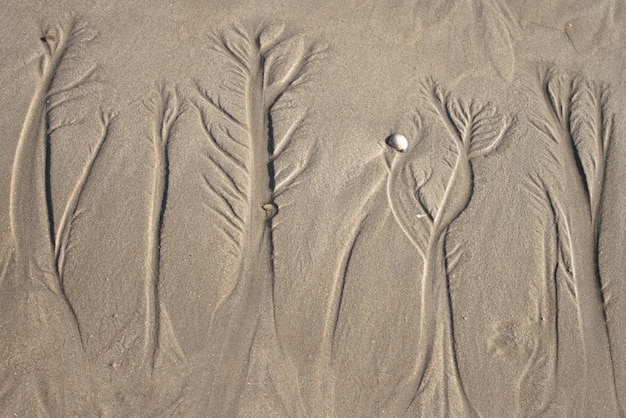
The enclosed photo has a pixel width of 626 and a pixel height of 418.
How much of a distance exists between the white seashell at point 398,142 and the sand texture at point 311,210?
0.01 metres

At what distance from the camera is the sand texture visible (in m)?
3.03

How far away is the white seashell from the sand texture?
1 centimetres

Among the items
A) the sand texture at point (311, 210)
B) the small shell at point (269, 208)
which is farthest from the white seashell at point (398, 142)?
the small shell at point (269, 208)

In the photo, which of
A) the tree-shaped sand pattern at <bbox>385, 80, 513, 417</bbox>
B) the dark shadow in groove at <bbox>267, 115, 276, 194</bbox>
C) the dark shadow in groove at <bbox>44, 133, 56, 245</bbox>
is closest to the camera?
the tree-shaped sand pattern at <bbox>385, 80, 513, 417</bbox>

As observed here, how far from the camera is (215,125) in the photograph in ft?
11.9

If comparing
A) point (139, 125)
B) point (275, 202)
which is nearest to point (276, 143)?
point (275, 202)

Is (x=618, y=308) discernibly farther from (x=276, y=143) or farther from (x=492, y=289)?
(x=276, y=143)

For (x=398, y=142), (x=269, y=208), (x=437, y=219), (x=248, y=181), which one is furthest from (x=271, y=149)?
(x=437, y=219)

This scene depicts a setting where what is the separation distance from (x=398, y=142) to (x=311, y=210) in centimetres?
77

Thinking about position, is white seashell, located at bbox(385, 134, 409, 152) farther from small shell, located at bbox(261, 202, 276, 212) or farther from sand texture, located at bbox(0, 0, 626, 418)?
small shell, located at bbox(261, 202, 276, 212)

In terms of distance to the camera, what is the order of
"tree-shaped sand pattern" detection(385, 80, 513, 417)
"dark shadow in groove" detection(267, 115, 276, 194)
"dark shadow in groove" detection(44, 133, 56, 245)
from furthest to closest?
"dark shadow in groove" detection(267, 115, 276, 194) → "dark shadow in groove" detection(44, 133, 56, 245) → "tree-shaped sand pattern" detection(385, 80, 513, 417)

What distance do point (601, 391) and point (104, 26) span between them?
13.9ft

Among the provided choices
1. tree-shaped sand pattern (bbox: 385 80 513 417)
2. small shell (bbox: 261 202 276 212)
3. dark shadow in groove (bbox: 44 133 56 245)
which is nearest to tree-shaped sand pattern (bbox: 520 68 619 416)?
tree-shaped sand pattern (bbox: 385 80 513 417)

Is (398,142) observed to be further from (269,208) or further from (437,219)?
(269,208)
